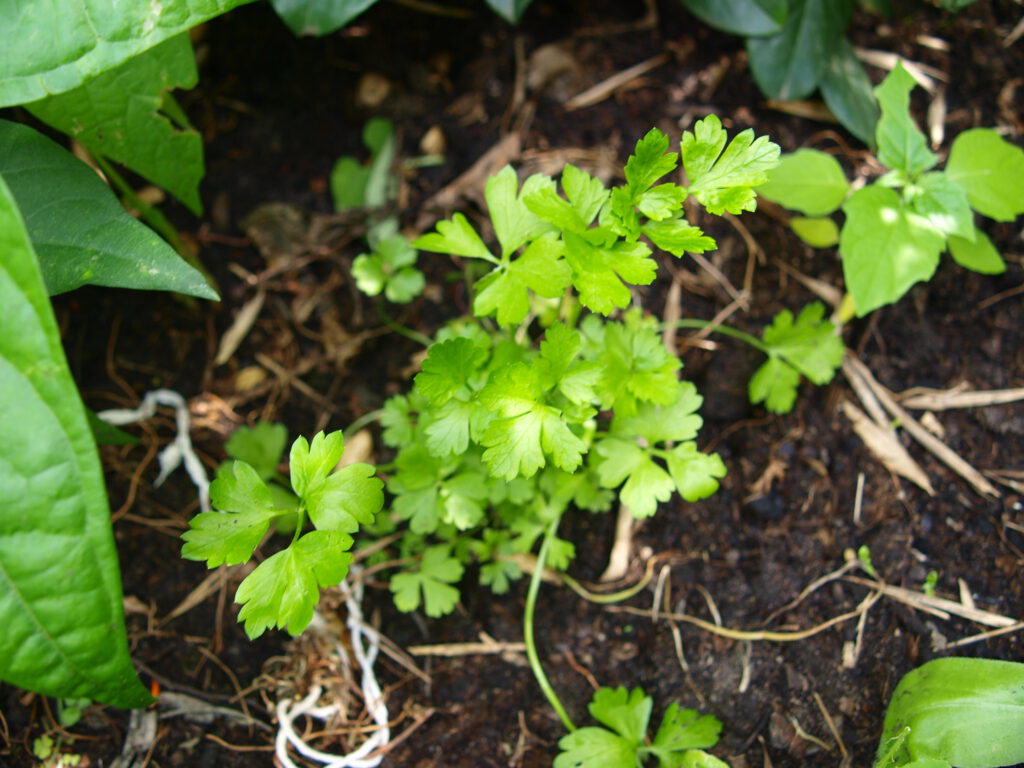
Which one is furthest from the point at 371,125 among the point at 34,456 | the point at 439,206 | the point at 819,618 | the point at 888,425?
the point at 819,618

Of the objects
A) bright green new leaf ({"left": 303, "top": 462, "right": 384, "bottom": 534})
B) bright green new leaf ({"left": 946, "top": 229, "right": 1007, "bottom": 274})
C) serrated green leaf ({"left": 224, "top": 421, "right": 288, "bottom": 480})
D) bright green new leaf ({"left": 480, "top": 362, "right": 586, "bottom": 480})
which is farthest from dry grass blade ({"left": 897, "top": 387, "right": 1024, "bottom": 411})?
serrated green leaf ({"left": 224, "top": 421, "right": 288, "bottom": 480})

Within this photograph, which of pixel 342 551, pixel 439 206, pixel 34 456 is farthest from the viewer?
pixel 439 206

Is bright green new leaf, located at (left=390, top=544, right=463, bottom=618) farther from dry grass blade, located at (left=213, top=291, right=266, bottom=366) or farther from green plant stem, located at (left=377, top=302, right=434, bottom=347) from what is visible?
dry grass blade, located at (left=213, top=291, right=266, bottom=366)

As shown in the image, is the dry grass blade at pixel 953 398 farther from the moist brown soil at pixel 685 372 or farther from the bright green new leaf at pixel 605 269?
the bright green new leaf at pixel 605 269

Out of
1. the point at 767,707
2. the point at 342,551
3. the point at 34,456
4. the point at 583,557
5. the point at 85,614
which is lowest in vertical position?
the point at 767,707

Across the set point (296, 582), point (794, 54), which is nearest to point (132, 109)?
point (296, 582)

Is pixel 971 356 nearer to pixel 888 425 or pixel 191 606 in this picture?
pixel 888 425

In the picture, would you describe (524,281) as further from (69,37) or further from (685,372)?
(69,37)
